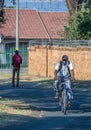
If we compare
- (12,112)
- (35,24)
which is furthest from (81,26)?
(12,112)

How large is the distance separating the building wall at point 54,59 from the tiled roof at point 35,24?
755 inches

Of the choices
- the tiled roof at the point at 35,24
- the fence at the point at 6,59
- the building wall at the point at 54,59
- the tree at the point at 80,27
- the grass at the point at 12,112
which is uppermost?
the grass at the point at 12,112

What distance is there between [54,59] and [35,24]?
2677 centimetres

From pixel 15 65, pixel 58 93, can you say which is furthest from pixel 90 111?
pixel 15 65

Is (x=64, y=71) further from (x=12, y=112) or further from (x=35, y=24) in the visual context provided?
(x=35, y=24)

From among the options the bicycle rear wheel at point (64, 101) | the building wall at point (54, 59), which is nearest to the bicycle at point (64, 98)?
the bicycle rear wheel at point (64, 101)

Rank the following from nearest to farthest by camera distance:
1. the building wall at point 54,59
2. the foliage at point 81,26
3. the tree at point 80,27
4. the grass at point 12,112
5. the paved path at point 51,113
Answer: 1. the paved path at point 51,113
2. the grass at point 12,112
3. the building wall at point 54,59
4. the foliage at point 81,26
5. the tree at point 80,27

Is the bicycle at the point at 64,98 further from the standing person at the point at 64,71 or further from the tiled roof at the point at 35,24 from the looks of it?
the tiled roof at the point at 35,24

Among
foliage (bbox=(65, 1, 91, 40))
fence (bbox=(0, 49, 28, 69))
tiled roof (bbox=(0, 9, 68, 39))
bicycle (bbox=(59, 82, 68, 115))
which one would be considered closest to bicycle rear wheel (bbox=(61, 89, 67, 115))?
bicycle (bbox=(59, 82, 68, 115))

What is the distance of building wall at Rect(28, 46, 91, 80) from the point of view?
4097cm

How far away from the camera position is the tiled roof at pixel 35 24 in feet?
223

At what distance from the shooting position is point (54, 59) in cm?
4412

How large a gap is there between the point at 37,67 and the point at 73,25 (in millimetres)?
5967

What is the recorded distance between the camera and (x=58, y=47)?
43.6 metres
